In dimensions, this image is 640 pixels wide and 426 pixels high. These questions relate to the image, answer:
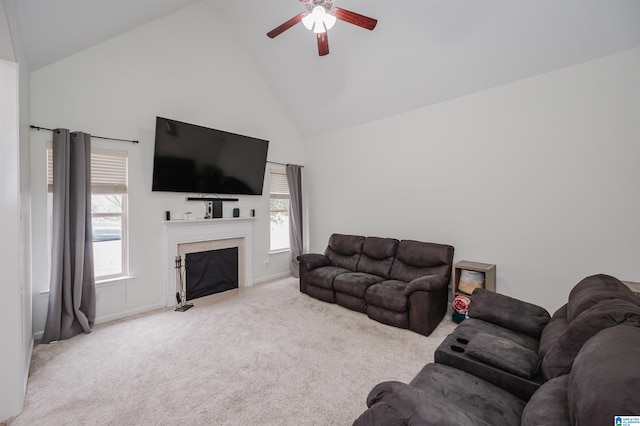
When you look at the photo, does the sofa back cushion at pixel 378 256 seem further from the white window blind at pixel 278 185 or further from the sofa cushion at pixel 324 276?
the white window blind at pixel 278 185

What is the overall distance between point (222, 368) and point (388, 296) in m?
1.96

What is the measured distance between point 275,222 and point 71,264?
318cm

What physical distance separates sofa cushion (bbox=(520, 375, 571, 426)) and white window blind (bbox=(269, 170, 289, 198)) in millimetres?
4866

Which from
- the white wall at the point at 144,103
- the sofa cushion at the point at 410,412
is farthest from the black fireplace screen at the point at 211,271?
the sofa cushion at the point at 410,412

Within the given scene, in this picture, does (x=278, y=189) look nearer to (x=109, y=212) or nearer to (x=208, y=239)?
(x=208, y=239)

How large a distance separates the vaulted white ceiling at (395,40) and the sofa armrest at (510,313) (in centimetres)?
271

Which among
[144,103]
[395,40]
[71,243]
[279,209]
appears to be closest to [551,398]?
[395,40]

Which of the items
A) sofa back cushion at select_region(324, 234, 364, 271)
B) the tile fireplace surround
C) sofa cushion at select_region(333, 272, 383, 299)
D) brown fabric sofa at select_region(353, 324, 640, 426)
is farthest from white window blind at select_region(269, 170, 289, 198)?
brown fabric sofa at select_region(353, 324, 640, 426)

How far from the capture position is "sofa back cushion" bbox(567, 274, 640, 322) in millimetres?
1593

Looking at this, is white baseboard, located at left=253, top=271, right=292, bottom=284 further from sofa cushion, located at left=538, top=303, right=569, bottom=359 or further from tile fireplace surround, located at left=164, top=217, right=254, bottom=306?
sofa cushion, located at left=538, top=303, right=569, bottom=359

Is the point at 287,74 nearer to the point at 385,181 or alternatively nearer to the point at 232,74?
the point at 232,74

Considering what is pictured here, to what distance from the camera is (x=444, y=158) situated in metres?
3.93

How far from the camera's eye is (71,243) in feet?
10.2

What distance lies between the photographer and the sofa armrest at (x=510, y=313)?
2.08m
